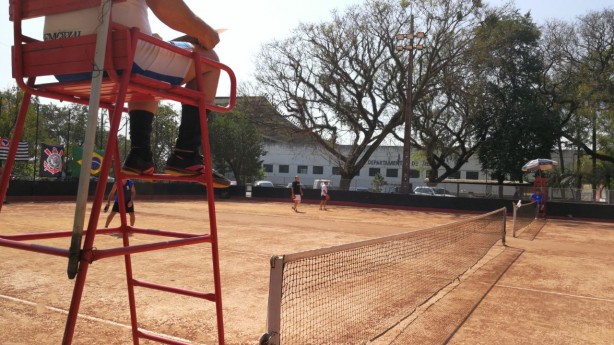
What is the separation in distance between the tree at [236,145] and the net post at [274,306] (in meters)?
44.3

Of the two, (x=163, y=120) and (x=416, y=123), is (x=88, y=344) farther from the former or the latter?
(x=163, y=120)

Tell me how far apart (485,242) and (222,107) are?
10.5 meters

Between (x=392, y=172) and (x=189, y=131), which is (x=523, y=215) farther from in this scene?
(x=392, y=172)

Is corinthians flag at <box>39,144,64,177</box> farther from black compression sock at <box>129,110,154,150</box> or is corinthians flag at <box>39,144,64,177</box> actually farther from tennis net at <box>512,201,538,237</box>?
black compression sock at <box>129,110,154,150</box>

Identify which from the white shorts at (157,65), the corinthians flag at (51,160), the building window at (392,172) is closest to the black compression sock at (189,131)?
the white shorts at (157,65)

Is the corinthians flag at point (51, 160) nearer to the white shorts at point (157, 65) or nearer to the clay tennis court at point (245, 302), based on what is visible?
the clay tennis court at point (245, 302)

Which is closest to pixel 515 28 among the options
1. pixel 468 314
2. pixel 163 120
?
pixel 163 120

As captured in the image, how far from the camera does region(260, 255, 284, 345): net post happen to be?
9.44 ft

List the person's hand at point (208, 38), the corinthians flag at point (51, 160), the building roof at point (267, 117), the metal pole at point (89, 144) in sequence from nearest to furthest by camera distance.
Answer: the metal pole at point (89, 144), the person's hand at point (208, 38), the corinthians flag at point (51, 160), the building roof at point (267, 117)

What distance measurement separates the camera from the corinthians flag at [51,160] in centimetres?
2461

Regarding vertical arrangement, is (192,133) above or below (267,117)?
below

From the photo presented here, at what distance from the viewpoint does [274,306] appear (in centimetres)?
296

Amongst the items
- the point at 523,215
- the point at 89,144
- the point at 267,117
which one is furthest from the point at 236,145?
the point at 89,144

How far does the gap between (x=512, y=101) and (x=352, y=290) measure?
37.8m
